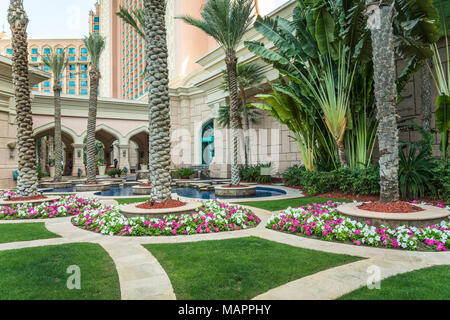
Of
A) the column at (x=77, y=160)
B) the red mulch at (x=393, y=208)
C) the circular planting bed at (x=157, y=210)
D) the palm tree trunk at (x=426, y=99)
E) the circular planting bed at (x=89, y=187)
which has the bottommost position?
the circular planting bed at (x=89, y=187)

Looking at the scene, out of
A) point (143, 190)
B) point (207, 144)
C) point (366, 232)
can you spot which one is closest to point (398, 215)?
point (366, 232)

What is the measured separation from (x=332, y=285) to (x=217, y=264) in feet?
5.29

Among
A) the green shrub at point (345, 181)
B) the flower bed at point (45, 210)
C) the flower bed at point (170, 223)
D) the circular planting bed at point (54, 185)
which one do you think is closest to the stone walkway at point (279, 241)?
the flower bed at point (170, 223)

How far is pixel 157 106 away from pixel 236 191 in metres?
6.82

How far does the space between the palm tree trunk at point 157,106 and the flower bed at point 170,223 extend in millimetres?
1203

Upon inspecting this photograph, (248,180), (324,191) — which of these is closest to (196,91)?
(248,180)

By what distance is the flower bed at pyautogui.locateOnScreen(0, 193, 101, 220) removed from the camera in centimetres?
877

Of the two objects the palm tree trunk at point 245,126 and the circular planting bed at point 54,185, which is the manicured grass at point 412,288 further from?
the circular planting bed at point 54,185

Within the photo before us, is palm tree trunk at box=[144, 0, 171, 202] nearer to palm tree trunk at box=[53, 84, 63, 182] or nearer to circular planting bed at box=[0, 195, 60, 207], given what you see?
circular planting bed at box=[0, 195, 60, 207]

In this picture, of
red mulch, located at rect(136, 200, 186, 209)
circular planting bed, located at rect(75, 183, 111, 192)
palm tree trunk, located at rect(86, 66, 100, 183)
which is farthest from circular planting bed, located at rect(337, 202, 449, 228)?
palm tree trunk, located at rect(86, 66, 100, 183)

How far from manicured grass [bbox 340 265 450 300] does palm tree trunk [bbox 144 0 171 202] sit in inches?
224

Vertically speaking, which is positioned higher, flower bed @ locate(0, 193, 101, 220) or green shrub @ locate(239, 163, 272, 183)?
green shrub @ locate(239, 163, 272, 183)

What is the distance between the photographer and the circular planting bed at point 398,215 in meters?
5.68

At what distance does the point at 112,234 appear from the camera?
21.3 ft
